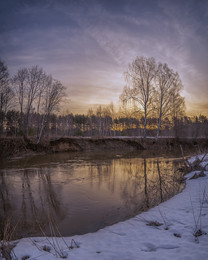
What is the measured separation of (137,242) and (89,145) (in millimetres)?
21172

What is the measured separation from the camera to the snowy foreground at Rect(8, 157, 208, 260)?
8.58 feet

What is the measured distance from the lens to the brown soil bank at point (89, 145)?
17.6 meters

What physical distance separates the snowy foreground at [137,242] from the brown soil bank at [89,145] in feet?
52.2

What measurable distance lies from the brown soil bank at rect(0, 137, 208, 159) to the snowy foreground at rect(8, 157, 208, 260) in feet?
52.2

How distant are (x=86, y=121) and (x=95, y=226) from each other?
7702 cm

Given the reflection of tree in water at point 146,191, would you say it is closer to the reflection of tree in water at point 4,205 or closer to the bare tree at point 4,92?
the reflection of tree in water at point 4,205

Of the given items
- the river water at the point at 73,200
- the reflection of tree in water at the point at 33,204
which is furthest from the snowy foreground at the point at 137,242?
the reflection of tree in water at the point at 33,204

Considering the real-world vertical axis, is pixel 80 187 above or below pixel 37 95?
below

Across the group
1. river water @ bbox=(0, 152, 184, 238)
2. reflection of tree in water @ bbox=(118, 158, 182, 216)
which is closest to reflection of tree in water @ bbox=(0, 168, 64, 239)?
river water @ bbox=(0, 152, 184, 238)

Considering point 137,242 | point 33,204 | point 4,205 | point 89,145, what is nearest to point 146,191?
point 137,242

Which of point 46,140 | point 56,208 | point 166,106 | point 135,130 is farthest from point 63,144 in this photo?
point 135,130

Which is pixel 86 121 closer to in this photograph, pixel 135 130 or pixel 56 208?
pixel 135 130

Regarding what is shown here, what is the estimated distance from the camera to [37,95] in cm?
2342

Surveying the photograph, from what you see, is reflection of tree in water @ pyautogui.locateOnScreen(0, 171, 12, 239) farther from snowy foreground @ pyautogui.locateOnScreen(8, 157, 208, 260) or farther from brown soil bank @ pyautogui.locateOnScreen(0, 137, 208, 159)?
brown soil bank @ pyautogui.locateOnScreen(0, 137, 208, 159)
